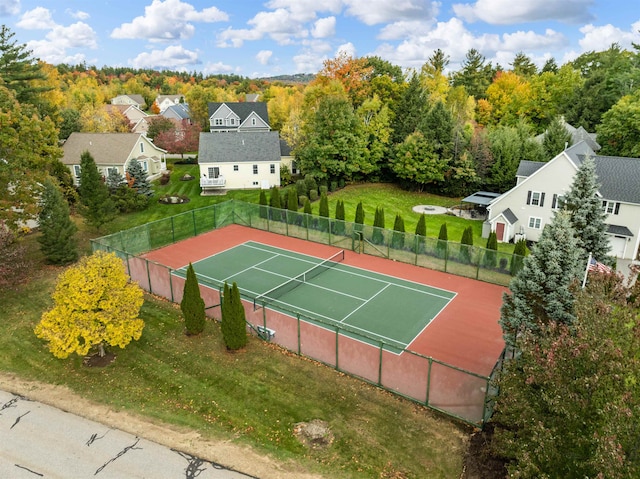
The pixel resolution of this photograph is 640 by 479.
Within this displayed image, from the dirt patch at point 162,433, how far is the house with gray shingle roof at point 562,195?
23.8m

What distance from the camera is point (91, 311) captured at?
1616cm

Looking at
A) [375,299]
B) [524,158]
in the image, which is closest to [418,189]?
[524,158]

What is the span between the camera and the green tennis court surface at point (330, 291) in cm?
2052

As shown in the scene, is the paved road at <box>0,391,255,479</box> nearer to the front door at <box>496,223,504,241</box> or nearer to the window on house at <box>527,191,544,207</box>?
the front door at <box>496,223,504,241</box>

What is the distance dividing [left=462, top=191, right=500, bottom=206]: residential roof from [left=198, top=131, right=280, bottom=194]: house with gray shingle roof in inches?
701

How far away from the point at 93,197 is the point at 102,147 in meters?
15.9

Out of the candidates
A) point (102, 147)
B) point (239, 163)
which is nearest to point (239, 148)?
point (239, 163)

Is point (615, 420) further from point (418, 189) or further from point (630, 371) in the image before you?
point (418, 189)

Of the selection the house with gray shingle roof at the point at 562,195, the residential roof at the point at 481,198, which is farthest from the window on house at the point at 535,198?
the residential roof at the point at 481,198

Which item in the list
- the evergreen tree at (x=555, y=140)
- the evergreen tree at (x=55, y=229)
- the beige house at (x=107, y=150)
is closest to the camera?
the evergreen tree at (x=55, y=229)

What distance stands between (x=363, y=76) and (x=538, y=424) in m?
54.6

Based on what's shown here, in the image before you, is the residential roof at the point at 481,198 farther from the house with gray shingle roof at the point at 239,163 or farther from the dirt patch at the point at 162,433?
the dirt patch at the point at 162,433

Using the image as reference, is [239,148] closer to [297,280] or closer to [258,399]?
[297,280]

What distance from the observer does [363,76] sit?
58.4 meters
